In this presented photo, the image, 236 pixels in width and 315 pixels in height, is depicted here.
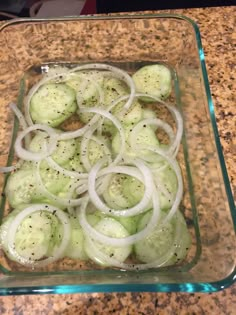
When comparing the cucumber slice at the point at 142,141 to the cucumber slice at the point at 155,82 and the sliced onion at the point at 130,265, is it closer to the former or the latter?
the cucumber slice at the point at 155,82

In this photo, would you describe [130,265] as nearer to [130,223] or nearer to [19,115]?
[130,223]

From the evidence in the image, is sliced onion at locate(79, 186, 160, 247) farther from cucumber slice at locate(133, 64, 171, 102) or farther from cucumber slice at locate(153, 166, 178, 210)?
cucumber slice at locate(133, 64, 171, 102)

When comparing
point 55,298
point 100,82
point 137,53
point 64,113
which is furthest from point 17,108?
point 55,298

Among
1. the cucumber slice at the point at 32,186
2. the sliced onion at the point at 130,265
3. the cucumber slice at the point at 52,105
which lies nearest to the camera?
the sliced onion at the point at 130,265

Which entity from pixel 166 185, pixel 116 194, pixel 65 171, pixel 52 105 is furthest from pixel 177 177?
pixel 52 105

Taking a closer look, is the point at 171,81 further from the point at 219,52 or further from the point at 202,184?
the point at 202,184

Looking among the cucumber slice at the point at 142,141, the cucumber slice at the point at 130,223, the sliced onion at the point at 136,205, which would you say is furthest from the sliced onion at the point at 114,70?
the cucumber slice at the point at 130,223
